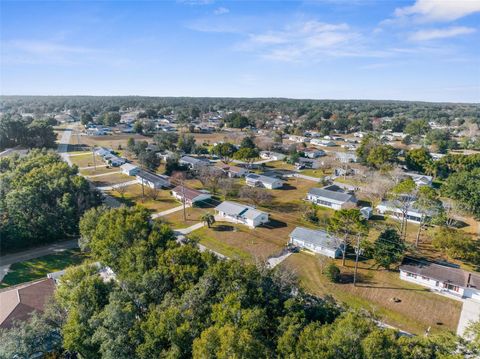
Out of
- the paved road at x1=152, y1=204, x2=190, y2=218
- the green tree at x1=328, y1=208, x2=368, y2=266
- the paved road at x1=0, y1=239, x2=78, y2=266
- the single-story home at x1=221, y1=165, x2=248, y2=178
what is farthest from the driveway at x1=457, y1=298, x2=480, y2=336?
the single-story home at x1=221, y1=165, x2=248, y2=178

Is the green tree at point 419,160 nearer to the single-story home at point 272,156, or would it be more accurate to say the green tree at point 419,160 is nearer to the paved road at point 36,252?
the single-story home at point 272,156

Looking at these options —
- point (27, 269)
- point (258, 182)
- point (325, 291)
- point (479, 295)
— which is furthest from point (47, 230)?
point (479, 295)

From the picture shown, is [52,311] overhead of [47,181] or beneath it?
beneath

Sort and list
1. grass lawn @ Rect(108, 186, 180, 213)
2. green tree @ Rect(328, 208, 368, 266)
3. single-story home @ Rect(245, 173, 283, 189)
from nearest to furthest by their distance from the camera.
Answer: green tree @ Rect(328, 208, 368, 266)
grass lawn @ Rect(108, 186, 180, 213)
single-story home @ Rect(245, 173, 283, 189)

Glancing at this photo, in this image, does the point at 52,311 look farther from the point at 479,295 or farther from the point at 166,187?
the point at 166,187

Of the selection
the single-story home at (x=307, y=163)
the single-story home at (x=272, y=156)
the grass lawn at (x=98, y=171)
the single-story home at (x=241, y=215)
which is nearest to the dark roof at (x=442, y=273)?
the single-story home at (x=241, y=215)

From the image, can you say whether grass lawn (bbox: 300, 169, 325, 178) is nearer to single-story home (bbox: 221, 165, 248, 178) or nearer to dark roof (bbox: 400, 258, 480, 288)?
single-story home (bbox: 221, 165, 248, 178)
